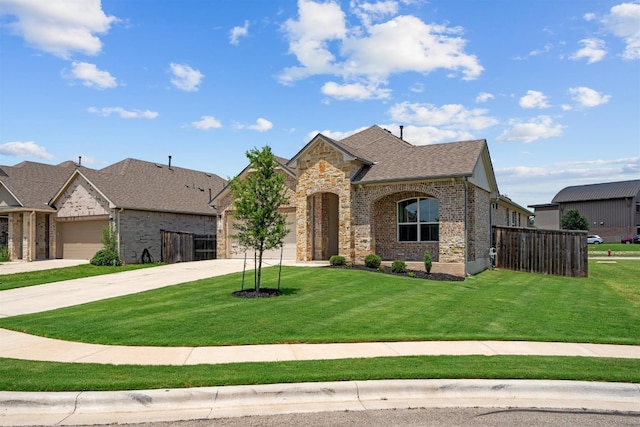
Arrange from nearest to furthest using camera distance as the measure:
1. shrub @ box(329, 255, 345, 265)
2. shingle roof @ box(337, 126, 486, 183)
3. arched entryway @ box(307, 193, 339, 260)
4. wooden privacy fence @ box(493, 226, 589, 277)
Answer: shingle roof @ box(337, 126, 486, 183) < wooden privacy fence @ box(493, 226, 589, 277) < shrub @ box(329, 255, 345, 265) < arched entryway @ box(307, 193, 339, 260)

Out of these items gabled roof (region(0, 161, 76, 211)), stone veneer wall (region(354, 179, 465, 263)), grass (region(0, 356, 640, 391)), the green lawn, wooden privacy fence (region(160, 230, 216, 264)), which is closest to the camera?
grass (region(0, 356, 640, 391))

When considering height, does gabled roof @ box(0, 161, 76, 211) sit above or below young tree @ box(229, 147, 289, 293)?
above

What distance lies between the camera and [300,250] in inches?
878

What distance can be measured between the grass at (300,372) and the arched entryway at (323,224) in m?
15.2

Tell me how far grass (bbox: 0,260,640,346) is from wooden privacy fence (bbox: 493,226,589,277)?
375 centimetres

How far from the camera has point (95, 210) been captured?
26016 millimetres

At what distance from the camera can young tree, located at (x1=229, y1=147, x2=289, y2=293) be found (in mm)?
13203

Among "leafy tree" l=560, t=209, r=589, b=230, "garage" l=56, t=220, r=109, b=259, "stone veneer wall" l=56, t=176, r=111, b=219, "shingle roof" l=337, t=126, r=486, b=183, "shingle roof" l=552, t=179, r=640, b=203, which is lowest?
"garage" l=56, t=220, r=109, b=259

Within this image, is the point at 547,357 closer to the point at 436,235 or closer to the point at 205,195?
the point at 436,235

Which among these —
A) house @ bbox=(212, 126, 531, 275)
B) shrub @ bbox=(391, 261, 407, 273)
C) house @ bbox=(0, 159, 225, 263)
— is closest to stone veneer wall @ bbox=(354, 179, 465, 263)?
house @ bbox=(212, 126, 531, 275)

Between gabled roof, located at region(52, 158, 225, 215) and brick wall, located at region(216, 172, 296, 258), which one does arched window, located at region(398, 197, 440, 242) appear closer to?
brick wall, located at region(216, 172, 296, 258)

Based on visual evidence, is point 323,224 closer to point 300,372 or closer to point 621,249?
point 300,372

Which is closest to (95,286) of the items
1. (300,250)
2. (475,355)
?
(300,250)

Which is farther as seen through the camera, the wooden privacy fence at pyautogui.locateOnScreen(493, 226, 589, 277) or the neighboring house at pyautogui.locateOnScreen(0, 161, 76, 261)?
the neighboring house at pyautogui.locateOnScreen(0, 161, 76, 261)
